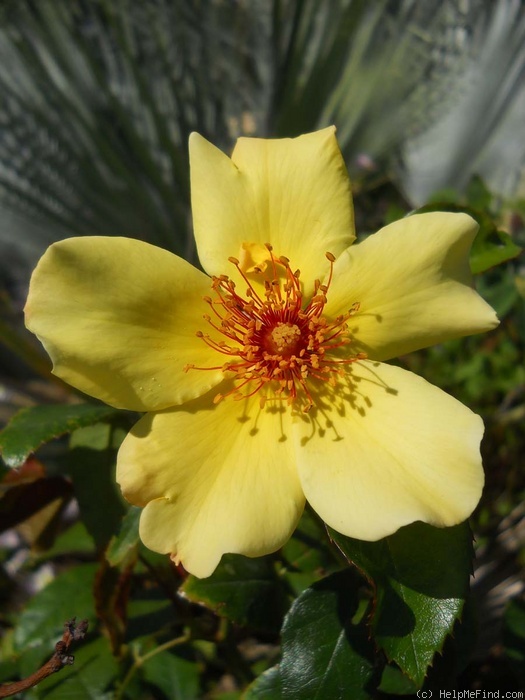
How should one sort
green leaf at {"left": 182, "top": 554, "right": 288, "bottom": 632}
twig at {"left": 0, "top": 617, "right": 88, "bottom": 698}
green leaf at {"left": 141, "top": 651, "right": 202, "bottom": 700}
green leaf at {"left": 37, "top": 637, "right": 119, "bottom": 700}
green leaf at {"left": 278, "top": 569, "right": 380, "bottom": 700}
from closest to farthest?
twig at {"left": 0, "top": 617, "right": 88, "bottom": 698} < green leaf at {"left": 278, "top": 569, "right": 380, "bottom": 700} < green leaf at {"left": 182, "top": 554, "right": 288, "bottom": 632} < green leaf at {"left": 37, "top": 637, "right": 119, "bottom": 700} < green leaf at {"left": 141, "top": 651, "right": 202, "bottom": 700}

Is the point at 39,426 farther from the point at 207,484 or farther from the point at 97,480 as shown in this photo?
the point at 207,484

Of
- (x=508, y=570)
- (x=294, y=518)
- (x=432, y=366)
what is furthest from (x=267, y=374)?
(x=432, y=366)

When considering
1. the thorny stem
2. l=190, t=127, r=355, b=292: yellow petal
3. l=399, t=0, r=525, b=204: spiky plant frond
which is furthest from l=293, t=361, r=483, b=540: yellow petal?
l=399, t=0, r=525, b=204: spiky plant frond

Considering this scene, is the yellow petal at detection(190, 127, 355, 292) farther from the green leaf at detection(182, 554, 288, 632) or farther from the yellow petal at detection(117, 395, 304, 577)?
the green leaf at detection(182, 554, 288, 632)

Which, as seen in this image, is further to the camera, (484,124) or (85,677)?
(484,124)

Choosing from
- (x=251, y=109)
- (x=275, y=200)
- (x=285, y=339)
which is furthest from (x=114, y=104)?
(x=285, y=339)

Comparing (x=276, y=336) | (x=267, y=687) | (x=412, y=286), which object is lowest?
(x=267, y=687)

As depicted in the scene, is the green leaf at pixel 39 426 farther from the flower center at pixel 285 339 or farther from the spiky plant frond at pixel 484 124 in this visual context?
the spiky plant frond at pixel 484 124

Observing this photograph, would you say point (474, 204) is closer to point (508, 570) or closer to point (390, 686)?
point (508, 570)
